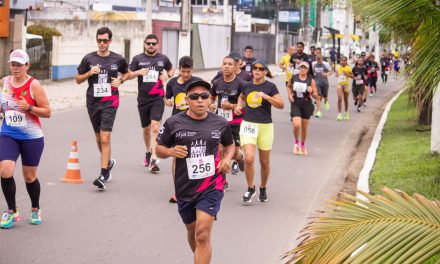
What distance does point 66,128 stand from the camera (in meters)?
18.8

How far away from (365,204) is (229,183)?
7.99 meters

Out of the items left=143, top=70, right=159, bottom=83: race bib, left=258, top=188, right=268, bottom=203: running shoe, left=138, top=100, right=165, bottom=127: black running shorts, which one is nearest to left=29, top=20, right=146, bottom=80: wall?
left=138, top=100, right=165, bottom=127: black running shorts

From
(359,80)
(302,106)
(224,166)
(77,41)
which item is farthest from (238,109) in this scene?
(77,41)

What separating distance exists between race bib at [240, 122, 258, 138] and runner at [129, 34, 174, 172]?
209cm

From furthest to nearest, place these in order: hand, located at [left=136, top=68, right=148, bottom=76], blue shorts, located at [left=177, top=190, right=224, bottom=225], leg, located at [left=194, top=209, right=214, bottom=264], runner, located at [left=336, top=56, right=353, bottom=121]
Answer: runner, located at [left=336, top=56, right=353, bottom=121] → hand, located at [left=136, top=68, right=148, bottom=76] → blue shorts, located at [left=177, top=190, right=224, bottom=225] → leg, located at [left=194, top=209, right=214, bottom=264]

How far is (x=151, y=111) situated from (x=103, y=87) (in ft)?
5.59

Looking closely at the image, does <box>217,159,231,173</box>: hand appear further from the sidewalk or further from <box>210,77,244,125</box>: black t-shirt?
the sidewalk

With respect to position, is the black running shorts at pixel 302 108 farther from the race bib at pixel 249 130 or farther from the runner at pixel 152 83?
the race bib at pixel 249 130

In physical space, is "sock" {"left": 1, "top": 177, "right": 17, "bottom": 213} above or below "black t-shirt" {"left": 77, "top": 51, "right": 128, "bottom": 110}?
below

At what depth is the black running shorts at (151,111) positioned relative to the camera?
1298cm

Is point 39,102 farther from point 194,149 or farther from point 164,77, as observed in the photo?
point 164,77

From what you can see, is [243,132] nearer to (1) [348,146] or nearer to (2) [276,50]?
(1) [348,146]

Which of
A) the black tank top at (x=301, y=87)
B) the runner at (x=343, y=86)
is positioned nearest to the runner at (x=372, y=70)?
the runner at (x=343, y=86)

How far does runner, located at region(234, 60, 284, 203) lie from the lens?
10656mm
